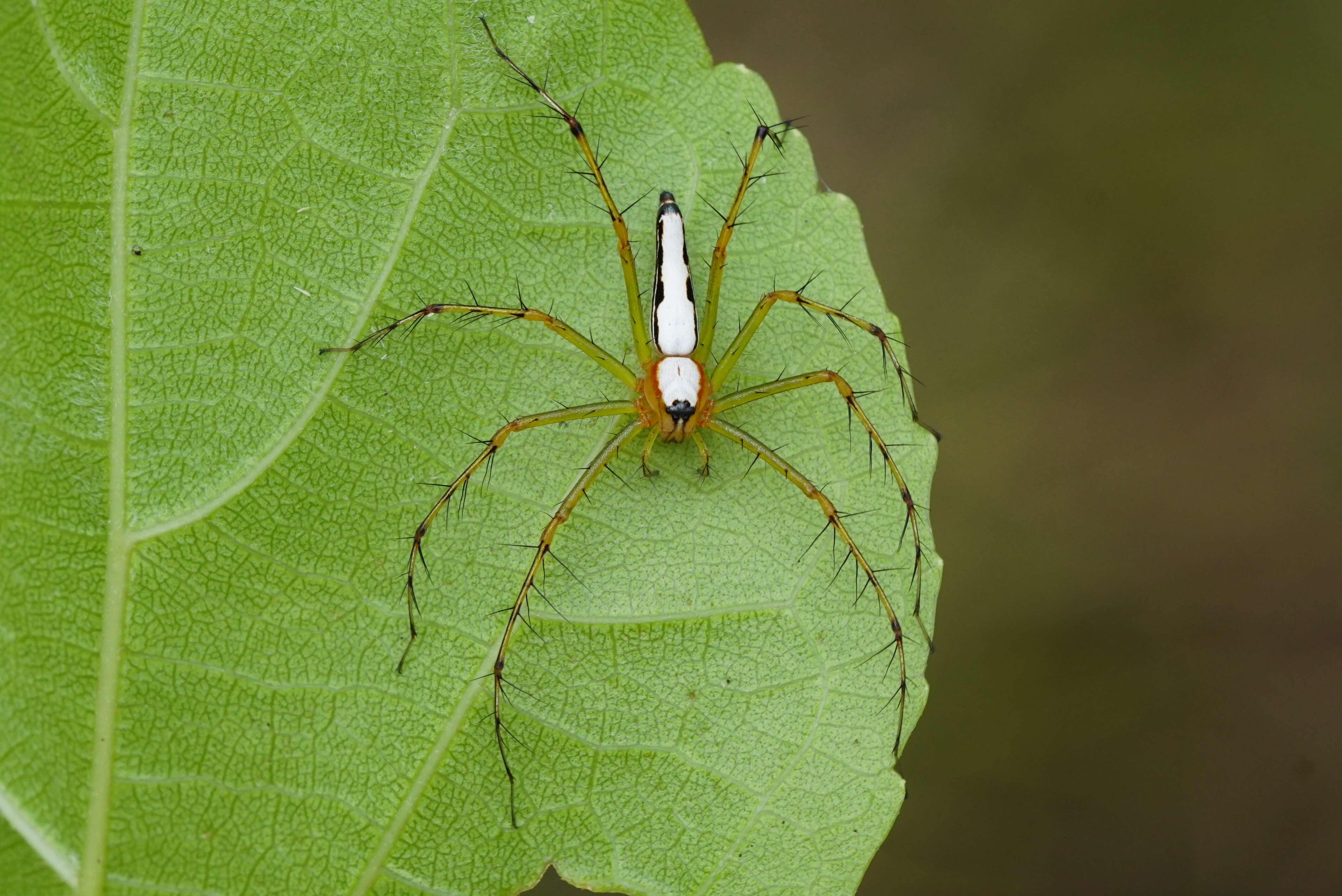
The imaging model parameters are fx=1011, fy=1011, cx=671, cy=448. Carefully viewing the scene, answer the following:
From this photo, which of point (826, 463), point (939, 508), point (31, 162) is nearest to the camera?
point (31, 162)

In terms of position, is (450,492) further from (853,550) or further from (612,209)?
(853,550)

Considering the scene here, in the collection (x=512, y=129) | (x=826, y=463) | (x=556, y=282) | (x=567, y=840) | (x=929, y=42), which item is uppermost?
(x=929, y=42)

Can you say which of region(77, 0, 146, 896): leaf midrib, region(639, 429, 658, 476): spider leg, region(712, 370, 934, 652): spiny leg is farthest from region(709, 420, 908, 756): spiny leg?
region(77, 0, 146, 896): leaf midrib

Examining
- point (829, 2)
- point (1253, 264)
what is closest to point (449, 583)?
point (829, 2)

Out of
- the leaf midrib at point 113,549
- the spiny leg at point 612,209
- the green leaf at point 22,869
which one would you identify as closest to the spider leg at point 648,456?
the spiny leg at point 612,209

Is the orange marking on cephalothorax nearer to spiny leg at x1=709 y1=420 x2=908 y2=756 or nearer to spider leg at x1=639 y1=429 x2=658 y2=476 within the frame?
spider leg at x1=639 y1=429 x2=658 y2=476

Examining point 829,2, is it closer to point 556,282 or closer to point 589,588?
point 556,282
